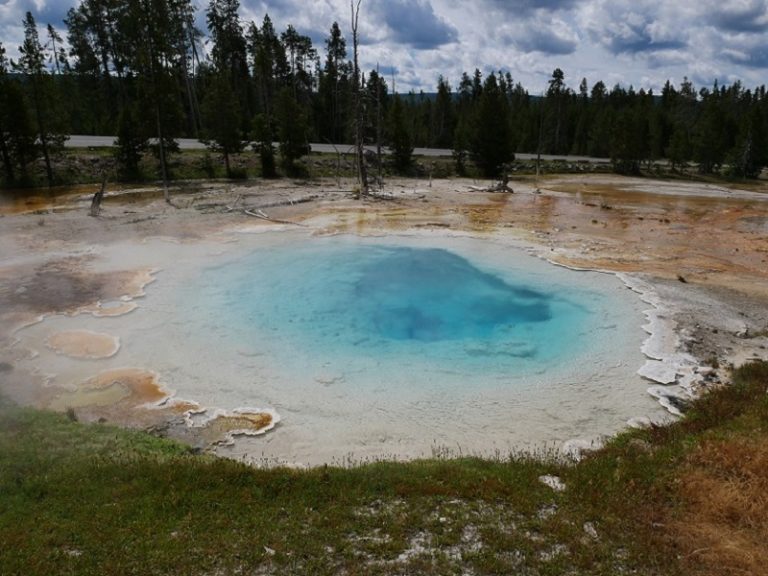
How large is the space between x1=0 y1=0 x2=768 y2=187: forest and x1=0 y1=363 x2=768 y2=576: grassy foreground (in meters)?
29.9

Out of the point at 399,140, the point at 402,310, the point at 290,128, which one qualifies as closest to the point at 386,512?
the point at 402,310

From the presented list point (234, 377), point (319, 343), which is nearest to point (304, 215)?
point (319, 343)

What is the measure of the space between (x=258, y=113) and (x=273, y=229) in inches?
1421

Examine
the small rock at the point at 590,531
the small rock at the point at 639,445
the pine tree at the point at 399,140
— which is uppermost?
the pine tree at the point at 399,140

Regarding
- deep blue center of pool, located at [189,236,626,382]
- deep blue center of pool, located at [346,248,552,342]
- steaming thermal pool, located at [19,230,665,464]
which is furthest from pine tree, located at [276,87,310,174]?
deep blue center of pool, located at [346,248,552,342]

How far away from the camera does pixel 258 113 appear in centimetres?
5741

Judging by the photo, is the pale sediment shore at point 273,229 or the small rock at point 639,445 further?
the pale sediment shore at point 273,229

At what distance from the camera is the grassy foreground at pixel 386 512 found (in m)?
5.70

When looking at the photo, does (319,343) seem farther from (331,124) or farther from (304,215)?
(331,124)

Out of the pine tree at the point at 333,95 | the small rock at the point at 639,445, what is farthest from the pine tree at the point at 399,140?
the small rock at the point at 639,445

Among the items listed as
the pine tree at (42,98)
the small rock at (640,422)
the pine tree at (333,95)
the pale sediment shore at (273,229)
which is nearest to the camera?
the small rock at (640,422)

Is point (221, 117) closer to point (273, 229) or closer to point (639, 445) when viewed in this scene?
point (273, 229)

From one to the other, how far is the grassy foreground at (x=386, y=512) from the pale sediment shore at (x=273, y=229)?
169cm

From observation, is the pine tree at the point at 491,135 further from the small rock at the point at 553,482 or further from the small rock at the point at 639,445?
the small rock at the point at 553,482
